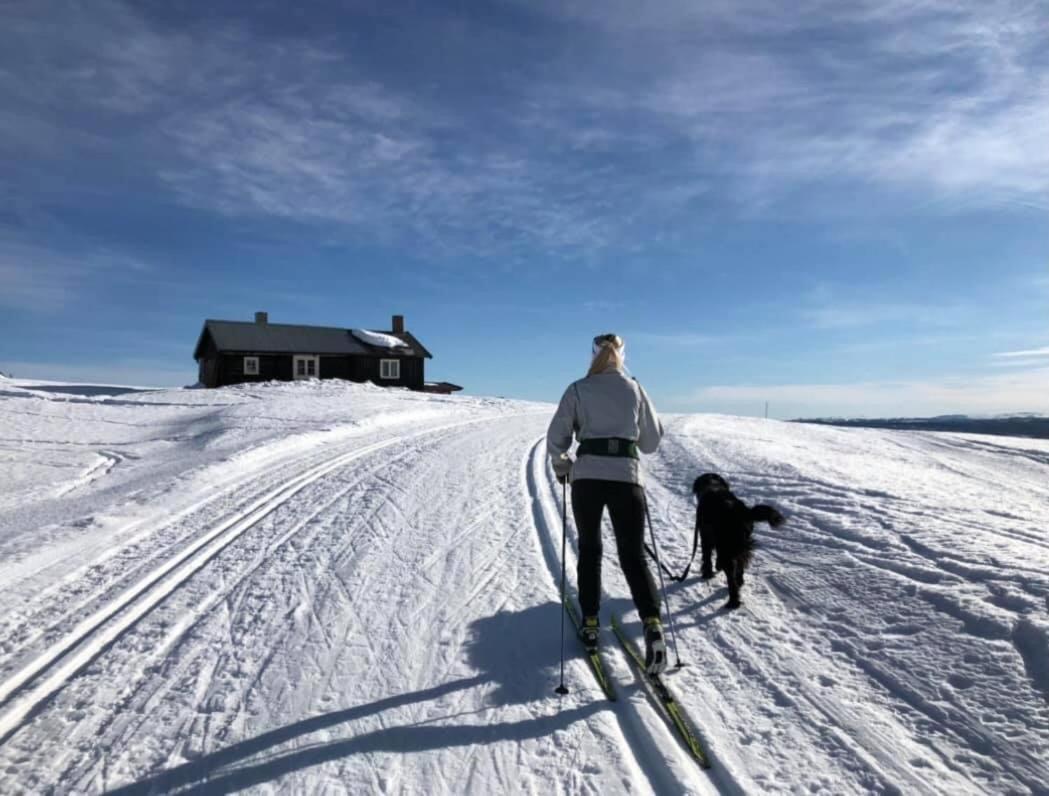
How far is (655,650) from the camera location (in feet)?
12.1

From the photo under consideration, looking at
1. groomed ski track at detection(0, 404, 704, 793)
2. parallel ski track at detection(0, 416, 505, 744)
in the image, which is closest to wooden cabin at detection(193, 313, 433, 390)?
parallel ski track at detection(0, 416, 505, 744)

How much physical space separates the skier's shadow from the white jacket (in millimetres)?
1288

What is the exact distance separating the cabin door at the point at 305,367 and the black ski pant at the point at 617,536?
38.6 m

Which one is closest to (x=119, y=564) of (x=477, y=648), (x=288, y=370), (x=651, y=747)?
(x=477, y=648)

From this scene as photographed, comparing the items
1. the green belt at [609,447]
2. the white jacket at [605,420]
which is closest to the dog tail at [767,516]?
the white jacket at [605,420]

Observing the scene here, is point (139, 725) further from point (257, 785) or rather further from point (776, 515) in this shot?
point (776, 515)

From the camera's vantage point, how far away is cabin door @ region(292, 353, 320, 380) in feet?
131

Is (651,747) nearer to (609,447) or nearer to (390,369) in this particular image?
(609,447)

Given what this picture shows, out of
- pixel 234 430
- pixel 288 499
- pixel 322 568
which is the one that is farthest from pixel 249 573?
pixel 234 430

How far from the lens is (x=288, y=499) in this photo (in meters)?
8.61

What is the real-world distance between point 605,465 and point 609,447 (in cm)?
12

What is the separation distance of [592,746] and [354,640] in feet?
6.34

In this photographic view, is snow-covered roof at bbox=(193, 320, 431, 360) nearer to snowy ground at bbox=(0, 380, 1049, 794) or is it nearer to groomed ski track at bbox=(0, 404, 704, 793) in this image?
snowy ground at bbox=(0, 380, 1049, 794)

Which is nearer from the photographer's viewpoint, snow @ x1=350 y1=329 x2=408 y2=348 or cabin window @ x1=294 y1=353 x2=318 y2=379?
cabin window @ x1=294 y1=353 x2=318 y2=379
